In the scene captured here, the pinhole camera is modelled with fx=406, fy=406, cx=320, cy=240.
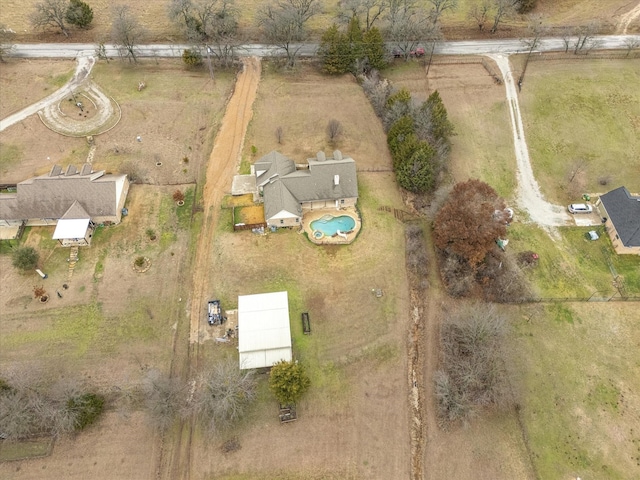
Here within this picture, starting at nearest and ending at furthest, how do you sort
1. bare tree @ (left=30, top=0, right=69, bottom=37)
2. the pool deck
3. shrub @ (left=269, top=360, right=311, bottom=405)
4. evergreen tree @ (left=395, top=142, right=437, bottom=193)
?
shrub @ (left=269, top=360, right=311, bottom=405), the pool deck, evergreen tree @ (left=395, top=142, right=437, bottom=193), bare tree @ (left=30, top=0, right=69, bottom=37)

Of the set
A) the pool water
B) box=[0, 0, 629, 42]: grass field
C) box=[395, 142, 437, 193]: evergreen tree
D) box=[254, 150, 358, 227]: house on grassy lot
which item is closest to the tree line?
the pool water

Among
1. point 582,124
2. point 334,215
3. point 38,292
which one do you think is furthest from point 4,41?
point 582,124

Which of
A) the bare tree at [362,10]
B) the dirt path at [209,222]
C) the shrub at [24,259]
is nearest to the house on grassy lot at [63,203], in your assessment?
the shrub at [24,259]

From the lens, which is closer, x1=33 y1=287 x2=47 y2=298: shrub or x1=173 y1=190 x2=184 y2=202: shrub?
x1=33 y1=287 x2=47 y2=298: shrub

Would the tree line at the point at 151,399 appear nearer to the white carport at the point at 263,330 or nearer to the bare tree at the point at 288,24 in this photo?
the white carport at the point at 263,330

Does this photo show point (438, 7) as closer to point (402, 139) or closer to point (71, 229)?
point (402, 139)

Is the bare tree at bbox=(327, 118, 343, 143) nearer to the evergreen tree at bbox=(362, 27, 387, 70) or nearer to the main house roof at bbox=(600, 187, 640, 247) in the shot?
the evergreen tree at bbox=(362, 27, 387, 70)

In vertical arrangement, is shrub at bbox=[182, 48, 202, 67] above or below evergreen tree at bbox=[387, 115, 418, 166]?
above

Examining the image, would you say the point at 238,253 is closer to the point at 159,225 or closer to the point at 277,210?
the point at 277,210
